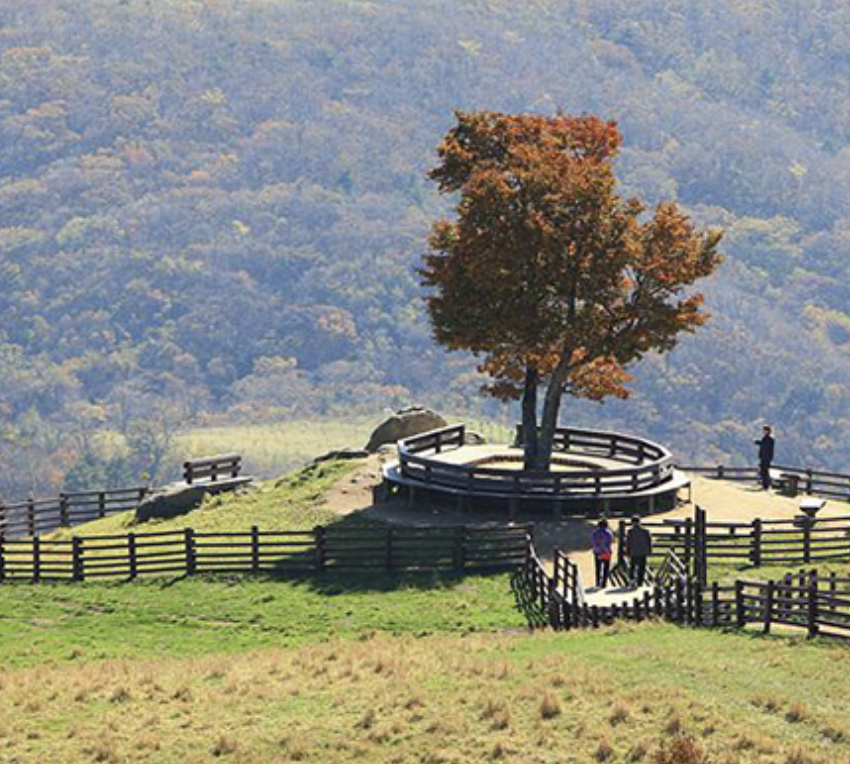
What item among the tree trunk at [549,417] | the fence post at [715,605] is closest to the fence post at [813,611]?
the fence post at [715,605]

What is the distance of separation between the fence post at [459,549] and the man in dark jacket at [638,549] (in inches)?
248

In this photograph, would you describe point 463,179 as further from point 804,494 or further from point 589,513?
point 804,494

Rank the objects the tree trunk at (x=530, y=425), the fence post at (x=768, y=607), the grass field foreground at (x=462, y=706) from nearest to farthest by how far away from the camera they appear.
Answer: the grass field foreground at (x=462, y=706)
the fence post at (x=768, y=607)
the tree trunk at (x=530, y=425)

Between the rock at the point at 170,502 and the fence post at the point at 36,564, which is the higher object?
the rock at the point at 170,502

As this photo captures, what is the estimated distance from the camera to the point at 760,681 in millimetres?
32250

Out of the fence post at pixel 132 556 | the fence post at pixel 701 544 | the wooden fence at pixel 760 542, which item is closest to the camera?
the fence post at pixel 701 544

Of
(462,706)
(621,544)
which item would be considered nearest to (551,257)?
(621,544)

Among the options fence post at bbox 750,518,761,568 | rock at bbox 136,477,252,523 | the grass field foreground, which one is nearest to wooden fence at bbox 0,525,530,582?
fence post at bbox 750,518,761,568

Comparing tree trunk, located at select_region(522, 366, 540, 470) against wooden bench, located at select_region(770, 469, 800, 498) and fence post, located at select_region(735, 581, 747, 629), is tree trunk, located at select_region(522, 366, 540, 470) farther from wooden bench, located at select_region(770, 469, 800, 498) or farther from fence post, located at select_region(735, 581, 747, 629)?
fence post, located at select_region(735, 581, 747, 629)

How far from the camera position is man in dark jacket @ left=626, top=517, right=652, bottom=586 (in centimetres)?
4256

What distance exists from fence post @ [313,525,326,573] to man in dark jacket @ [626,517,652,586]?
947 centimetres

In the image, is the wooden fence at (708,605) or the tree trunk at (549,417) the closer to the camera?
the wooden fence at (708,605)

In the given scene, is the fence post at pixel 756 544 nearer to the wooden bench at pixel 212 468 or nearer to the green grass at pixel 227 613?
the green grass at pixel 227 613

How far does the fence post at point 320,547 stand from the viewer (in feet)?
161
